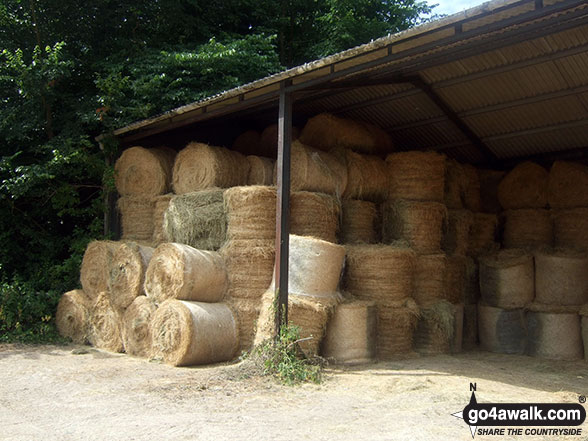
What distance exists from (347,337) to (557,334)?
367 cm

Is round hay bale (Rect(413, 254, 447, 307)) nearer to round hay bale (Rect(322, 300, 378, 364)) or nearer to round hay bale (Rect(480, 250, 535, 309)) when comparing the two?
round hay bale (Rect(480, 250, 535, 309))

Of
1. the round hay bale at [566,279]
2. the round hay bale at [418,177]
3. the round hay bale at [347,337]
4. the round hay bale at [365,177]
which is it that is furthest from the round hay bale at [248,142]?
the round hay bale at [566,279]

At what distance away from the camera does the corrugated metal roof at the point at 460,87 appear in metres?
6.33

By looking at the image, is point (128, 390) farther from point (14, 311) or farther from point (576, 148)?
point (576, 148)

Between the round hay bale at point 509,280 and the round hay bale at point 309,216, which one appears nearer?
the round hay bale at point 309,216

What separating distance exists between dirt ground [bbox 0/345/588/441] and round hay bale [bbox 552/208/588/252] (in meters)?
2.31

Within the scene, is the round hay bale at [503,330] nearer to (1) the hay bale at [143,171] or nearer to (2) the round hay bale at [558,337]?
(2) the round hay bale at [558,337]

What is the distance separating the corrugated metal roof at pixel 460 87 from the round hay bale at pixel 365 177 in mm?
1216

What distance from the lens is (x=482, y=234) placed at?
10.8m

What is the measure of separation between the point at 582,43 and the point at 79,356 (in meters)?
8.25

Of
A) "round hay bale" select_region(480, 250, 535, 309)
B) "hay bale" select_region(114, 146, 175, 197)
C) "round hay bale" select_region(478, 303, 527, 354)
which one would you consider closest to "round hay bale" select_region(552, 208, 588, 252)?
"round hay bale" select_region(480, 250, 535, 309)

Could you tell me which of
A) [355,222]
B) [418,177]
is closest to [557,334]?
[418,177]

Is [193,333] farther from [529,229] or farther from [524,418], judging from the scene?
[529,229]

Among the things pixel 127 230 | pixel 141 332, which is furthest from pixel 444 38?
pixel 127 230
